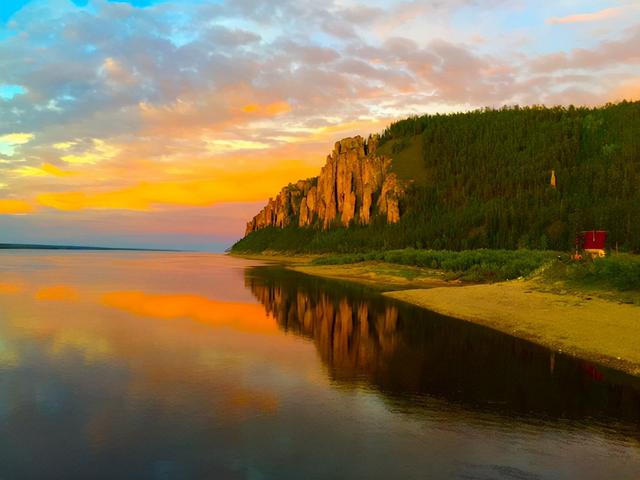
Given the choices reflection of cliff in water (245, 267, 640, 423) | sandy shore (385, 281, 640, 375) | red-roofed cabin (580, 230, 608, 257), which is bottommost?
reflection of cliff in water (245, 267, 640, 423)

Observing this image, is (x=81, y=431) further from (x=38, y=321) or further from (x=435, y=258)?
(x=435, y=258)

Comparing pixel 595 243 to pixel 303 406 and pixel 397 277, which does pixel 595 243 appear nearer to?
pixel 397 277

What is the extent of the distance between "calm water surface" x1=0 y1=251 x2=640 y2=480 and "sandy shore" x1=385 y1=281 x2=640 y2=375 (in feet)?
5.87

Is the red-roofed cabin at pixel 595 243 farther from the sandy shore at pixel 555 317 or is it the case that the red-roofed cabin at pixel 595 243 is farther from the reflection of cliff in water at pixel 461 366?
A: the reflection of cliff in water at pixel 461 366

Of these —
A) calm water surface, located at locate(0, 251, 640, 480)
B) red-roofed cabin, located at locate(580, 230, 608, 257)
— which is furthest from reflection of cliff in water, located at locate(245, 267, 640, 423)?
red-roofed cabin, located at locate(580, 230, 608, 257)

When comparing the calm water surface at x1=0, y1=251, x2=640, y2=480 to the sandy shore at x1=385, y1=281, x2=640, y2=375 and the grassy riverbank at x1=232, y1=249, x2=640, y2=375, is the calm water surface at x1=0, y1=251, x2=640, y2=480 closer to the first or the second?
the sandy shore at x1=385, y1=281, x2=640, y2=375

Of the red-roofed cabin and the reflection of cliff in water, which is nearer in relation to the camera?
the reflection of cliff in water

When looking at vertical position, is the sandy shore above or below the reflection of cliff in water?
above

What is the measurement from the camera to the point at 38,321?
3819 cm

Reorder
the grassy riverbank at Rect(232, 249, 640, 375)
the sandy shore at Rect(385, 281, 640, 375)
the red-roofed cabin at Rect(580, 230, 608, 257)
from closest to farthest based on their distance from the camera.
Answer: the sandy shore at Rect(385, 281, 640, 375)
the grassy riverbank at Rect(232, 249, 640, 375)
the red-roofed cabin at Rect(580, 230, 608, 257)

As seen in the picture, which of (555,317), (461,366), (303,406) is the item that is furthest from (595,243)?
(303,406)

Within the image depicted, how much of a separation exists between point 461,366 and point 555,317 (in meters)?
15.3

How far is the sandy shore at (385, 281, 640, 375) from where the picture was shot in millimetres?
26906

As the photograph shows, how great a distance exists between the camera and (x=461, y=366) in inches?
1006
